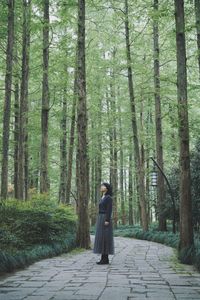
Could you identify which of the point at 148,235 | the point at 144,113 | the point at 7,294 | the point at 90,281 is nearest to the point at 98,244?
the point at 90,281

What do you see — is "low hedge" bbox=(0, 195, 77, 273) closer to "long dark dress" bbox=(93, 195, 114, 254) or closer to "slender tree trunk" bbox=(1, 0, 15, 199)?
"long dark dress" bbox=(93, 195, 114, 254)

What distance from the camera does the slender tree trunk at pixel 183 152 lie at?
8.66 meters

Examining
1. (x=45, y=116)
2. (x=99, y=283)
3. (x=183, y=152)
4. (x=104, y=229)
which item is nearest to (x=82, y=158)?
(x=45, y=116)

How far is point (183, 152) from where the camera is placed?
868 centimetres

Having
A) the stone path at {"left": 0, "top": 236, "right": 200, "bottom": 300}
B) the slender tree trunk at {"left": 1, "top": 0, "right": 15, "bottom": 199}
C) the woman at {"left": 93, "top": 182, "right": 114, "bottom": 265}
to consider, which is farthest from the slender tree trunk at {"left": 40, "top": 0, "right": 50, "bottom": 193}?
the stone path at {"left": 0, "top": 236, "right": 200, "bottom": 300}

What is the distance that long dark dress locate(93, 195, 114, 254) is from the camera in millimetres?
8289

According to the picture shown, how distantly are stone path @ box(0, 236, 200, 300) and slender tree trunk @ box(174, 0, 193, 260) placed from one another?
1246mm

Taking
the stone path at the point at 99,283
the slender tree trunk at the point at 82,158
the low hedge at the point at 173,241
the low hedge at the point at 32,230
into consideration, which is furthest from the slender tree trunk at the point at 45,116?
the stone path at the point at 99,283

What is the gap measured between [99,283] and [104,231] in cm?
310

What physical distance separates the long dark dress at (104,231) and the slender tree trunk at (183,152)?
161cm

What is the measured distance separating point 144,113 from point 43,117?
51.2 ft

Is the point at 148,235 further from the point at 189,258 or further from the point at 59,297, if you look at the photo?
the point at 59,297

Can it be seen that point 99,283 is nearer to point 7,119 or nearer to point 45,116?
point 7,119

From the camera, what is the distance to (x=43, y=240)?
10227 mm
